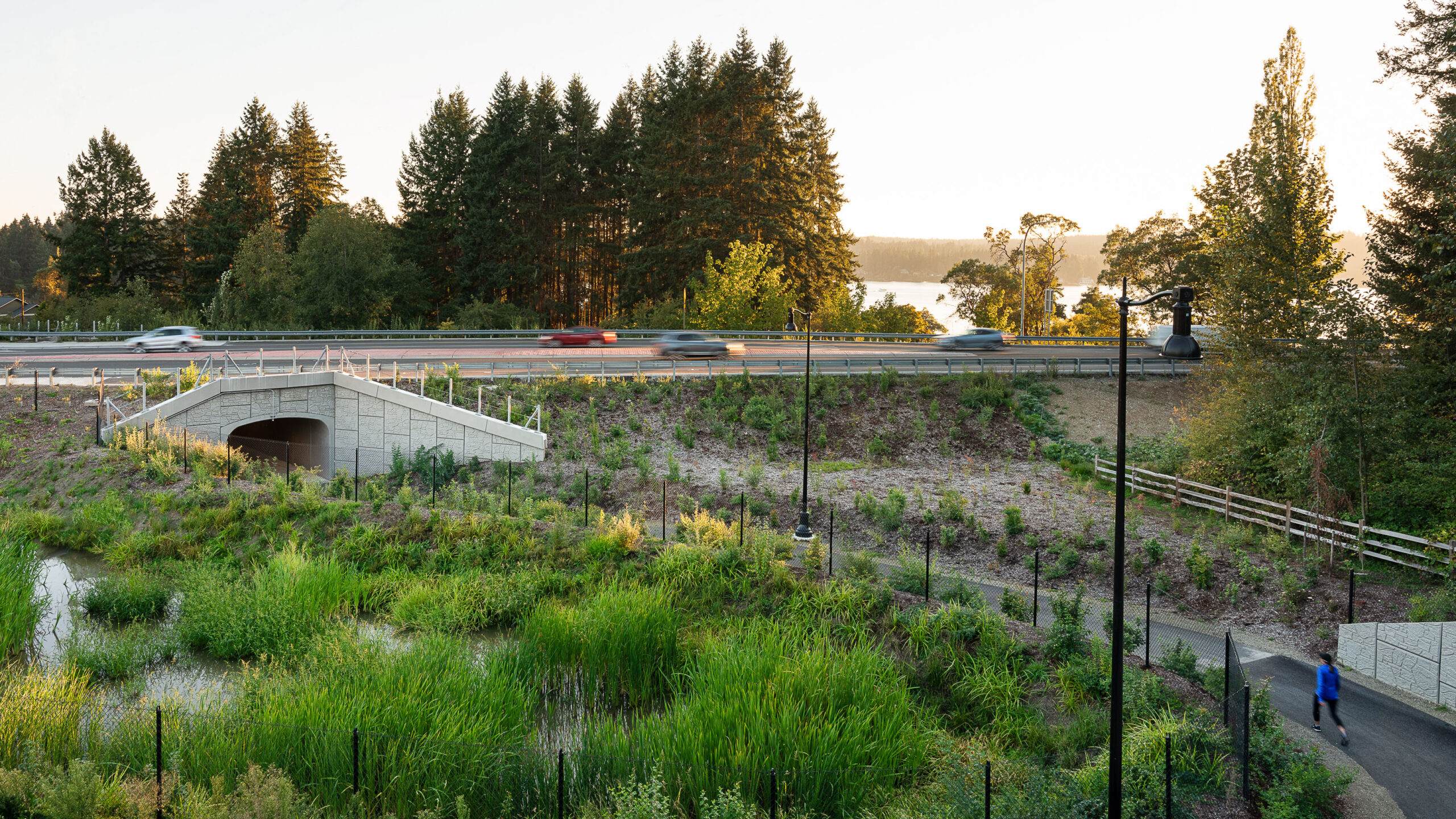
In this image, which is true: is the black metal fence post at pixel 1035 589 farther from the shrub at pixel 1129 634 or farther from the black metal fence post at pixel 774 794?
the black metal fence post at pixel 774 794

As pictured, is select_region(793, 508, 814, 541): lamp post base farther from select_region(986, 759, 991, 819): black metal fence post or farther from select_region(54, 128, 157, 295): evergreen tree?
select_region(54, 128, 157, 295): evergreen tree

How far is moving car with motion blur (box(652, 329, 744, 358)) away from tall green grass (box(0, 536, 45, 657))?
2848 centimetres

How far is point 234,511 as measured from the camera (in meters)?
26.1

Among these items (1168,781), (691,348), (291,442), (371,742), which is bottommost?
(371,742)

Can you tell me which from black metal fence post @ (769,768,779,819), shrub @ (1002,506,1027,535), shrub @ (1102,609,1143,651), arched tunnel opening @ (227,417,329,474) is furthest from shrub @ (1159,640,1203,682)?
arched tunnel opening @ (227,417,329,474)

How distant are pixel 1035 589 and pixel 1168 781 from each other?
26.0 ft

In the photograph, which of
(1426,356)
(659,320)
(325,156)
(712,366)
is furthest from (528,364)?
(325,156)

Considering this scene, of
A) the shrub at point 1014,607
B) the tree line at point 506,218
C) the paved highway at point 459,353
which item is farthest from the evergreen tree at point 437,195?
the shrub at point 1014,607

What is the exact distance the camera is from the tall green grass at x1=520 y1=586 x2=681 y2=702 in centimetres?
1689

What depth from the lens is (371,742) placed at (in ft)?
40.6

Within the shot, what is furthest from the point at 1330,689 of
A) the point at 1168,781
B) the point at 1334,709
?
the point at 1168,781

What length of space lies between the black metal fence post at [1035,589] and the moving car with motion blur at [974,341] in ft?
90.5

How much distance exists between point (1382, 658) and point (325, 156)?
78955 mm

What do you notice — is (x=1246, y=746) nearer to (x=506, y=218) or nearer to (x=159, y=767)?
(x=159, y=767)
